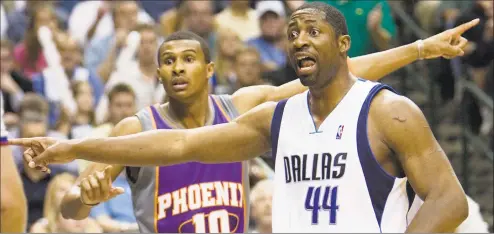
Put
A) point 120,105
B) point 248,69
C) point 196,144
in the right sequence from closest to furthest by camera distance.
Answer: point 196,144 < point 120,105 < point 248,69

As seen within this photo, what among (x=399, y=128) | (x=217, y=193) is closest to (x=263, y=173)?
(x=217, y=193)

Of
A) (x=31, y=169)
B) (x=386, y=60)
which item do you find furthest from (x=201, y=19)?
(x=386, y=60)

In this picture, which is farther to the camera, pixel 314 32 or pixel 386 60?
pixel 386 60

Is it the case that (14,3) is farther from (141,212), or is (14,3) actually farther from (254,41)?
(141,212)

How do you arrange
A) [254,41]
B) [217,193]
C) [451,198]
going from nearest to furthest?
[451,198]
[217,193]
[254,41]

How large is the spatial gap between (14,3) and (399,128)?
312 inches

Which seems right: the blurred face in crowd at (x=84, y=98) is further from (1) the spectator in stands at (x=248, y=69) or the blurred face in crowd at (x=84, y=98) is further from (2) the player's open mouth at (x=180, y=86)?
(2) the player's open mouth at (x=180, y=86)

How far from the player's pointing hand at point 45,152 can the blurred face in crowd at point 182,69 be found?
138 centimetres

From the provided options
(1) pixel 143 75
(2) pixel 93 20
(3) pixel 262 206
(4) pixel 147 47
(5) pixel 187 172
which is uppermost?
(2) pixel 93 20

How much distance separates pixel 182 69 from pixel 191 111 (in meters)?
0.31

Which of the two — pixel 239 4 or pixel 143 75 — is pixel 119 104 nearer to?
pixel 143 75

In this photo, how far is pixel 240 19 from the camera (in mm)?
11445

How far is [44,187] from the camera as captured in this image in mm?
9305

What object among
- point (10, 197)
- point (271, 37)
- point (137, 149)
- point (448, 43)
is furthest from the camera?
point (271, 37)
